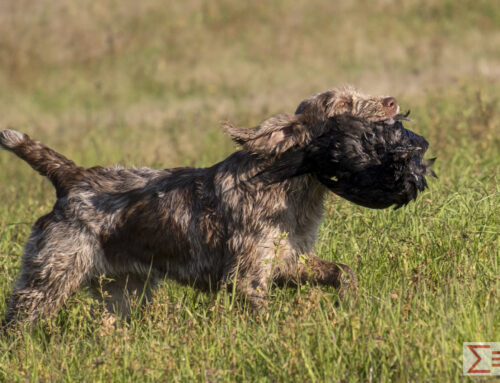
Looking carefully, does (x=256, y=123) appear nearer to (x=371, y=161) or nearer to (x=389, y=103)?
(x=389, y=103)

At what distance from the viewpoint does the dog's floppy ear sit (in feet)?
16.3

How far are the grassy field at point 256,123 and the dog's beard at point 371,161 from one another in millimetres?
550

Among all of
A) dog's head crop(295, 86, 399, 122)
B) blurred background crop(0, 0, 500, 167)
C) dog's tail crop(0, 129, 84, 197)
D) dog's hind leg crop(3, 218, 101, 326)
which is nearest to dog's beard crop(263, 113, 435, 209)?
dog's head crop(295, 86, 399, 122)

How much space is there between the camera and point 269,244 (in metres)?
4.88

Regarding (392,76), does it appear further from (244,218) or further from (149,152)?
(244,218)

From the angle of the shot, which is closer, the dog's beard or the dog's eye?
the dog's beard

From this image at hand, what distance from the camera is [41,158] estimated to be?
5.71 meters

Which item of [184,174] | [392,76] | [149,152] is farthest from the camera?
[392,76]

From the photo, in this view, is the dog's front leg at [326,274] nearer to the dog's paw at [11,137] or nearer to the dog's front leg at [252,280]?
the dog's front leg at [252,280]

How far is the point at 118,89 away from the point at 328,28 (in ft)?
25.1

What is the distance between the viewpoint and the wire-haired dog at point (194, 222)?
493 centimetres

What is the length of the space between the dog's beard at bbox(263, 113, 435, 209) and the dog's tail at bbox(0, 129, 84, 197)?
1.95m

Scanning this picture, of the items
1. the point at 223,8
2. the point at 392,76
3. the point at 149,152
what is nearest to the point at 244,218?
the point at 149,152

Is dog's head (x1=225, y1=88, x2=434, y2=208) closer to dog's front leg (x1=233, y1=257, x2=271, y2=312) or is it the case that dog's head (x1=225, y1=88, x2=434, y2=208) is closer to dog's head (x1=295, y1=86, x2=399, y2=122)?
dog's head (x1=295, y1=86, x2=399, y2=122)
